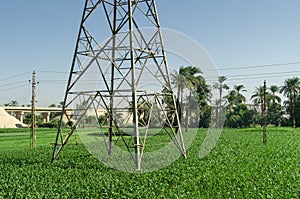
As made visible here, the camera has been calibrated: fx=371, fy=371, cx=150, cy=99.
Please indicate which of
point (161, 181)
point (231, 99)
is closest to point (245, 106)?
point (231, 99)

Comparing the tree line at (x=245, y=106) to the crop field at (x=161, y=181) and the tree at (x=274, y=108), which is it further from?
the crop field at (x=161, y=181)

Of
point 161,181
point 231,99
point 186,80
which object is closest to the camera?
point 161,181

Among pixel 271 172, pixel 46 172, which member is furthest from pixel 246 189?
pixel 46 172

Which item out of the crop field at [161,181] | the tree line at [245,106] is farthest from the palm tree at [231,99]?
the crop field at [161,181]

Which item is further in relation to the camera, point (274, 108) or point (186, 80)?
point (274, 108)

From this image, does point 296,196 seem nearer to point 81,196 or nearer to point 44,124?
point 81,196

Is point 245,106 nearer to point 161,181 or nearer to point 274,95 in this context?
point 274,95

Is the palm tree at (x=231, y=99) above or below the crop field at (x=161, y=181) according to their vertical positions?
above

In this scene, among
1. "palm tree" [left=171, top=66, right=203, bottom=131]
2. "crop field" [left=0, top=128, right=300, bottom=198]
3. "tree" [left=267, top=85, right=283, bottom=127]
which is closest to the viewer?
"crop field" [left=0, top=128, right=300, bottom=198]

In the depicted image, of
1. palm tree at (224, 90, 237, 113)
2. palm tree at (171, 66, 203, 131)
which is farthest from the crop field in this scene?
palm tree at (224, 90, 237, 113)

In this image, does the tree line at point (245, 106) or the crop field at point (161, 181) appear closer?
the crop field at point (161, 181)

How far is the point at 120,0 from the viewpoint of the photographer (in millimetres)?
20547

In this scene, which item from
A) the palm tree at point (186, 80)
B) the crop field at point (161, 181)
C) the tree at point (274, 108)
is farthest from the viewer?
the tree at point (274, 108)

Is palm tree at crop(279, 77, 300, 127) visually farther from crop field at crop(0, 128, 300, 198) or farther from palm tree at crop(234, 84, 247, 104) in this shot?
crop field at crop(0, 128, 300, 198)
